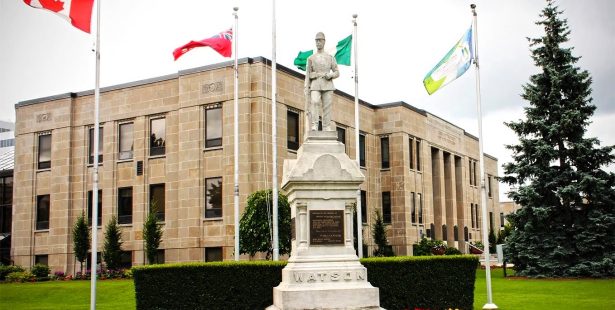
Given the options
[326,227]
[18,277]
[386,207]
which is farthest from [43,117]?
[326,227]

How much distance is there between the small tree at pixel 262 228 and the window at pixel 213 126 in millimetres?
7338

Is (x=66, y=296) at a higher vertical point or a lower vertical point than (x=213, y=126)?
lower

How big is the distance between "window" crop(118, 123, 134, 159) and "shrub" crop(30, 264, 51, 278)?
7944 mm

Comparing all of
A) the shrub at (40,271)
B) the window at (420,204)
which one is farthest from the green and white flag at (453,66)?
the window at (420,204)

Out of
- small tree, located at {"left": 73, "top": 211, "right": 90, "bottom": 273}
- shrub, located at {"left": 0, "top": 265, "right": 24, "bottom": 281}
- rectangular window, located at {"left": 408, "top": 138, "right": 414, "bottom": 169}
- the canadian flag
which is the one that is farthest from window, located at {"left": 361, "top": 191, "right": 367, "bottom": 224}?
the canadian flag

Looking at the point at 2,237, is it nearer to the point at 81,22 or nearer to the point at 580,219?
the point at 81,22

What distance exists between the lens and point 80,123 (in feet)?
144

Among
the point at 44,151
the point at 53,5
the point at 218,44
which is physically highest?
the point at 218,44

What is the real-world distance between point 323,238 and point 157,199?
2594 centimetres

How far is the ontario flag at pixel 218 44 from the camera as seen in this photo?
26719mm

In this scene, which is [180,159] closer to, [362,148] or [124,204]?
[124,204]

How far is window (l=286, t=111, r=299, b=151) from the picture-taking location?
40.2 m

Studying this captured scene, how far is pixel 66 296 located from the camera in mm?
28359

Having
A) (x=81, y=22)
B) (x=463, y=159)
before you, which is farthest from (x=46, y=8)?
(x=463, y=159)
